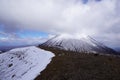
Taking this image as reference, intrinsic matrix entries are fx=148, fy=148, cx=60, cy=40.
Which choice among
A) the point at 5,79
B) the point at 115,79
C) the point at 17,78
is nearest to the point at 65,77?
the point at 115,79

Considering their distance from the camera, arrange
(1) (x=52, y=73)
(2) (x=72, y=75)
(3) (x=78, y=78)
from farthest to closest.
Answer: (1) (x=52, y=73)
(2) (x=72, y=75)
(3) (x=78, y=78)

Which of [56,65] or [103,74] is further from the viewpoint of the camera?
[56,65]

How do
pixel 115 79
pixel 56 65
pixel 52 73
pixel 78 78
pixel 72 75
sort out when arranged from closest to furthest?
1. pixel 115 79
2. pixel 78 78
3. pixel 72 75
4. pixel 52 73
5. pixel 56 65

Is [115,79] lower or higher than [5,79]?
higher

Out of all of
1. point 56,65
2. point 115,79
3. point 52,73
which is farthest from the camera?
point 56,65

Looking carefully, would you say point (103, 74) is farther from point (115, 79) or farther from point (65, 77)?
point (65, 77)

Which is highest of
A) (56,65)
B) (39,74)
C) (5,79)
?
(56,65)

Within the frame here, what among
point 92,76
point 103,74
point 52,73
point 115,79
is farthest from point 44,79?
point 115,79

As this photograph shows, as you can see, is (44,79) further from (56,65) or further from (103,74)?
(103,74)

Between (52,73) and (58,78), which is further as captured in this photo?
(52,73)
